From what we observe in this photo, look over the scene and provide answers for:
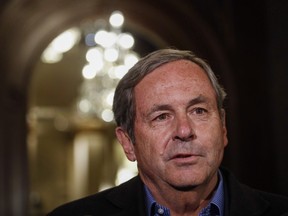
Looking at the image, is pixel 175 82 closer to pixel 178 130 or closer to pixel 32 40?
pixel 178 130

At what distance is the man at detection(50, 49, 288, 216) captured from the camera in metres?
2.34

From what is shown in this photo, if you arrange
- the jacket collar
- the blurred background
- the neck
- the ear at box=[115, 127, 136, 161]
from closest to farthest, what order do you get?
1. the neck
2. the jacket collar
3. the ear at box=[115, 127, 136, 161]
4. the blurred background

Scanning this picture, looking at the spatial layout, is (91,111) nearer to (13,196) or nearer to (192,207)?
(13,196)

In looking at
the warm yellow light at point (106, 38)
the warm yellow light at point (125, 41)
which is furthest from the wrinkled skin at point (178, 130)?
the warm yellow light at point (125, 41)

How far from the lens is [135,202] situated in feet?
8.43

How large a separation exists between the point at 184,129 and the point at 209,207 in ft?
1.30

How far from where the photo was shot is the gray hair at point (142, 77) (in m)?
2.54

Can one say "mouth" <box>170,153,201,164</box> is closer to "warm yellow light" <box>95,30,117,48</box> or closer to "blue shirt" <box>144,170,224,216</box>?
"blue shirt" <box>144,170,224,216</box>

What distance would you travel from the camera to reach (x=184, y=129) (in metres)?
2.29

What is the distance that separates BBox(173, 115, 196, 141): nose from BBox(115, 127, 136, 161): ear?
399mm

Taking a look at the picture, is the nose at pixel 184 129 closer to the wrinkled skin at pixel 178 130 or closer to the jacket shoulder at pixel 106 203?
the wrinkled skin at pixel 178 130

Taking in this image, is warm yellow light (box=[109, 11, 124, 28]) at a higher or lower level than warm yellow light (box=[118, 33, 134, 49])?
higher

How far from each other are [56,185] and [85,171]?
2.94 feet

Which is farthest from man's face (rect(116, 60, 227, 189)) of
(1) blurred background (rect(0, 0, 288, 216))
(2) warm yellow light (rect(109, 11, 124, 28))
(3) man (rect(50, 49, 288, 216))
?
(2) warm yellow light (rect(109, 11, 124, 28))
